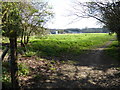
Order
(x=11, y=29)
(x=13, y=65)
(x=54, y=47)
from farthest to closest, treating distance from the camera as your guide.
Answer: (x=54, y=47)
(x=11, y=29)
(x=13, y=65)

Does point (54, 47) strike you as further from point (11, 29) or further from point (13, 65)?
point (13, 65)

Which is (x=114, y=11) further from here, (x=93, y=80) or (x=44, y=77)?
(x=44, y=77)

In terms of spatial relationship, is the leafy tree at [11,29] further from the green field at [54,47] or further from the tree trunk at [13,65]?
the green field at [54,47]

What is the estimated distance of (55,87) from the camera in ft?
20.6

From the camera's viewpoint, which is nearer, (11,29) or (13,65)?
(13,65)

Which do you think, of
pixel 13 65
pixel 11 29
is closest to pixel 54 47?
pixel 11 29

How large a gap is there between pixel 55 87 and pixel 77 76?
1920 millimetres

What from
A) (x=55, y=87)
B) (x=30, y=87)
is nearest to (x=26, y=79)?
(x=30, y=87)

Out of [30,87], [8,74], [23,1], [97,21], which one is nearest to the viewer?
[23,1]

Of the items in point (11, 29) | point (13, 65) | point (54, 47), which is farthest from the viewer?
point (54, 47)

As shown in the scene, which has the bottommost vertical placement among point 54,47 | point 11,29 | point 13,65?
point 54,47

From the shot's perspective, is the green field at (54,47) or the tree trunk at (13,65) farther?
the green field at (54,47)

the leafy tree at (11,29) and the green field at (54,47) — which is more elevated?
the leafy tree at (11,29)

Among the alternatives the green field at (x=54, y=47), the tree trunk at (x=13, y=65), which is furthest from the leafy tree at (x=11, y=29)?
the green field at (x=54, y=47)
